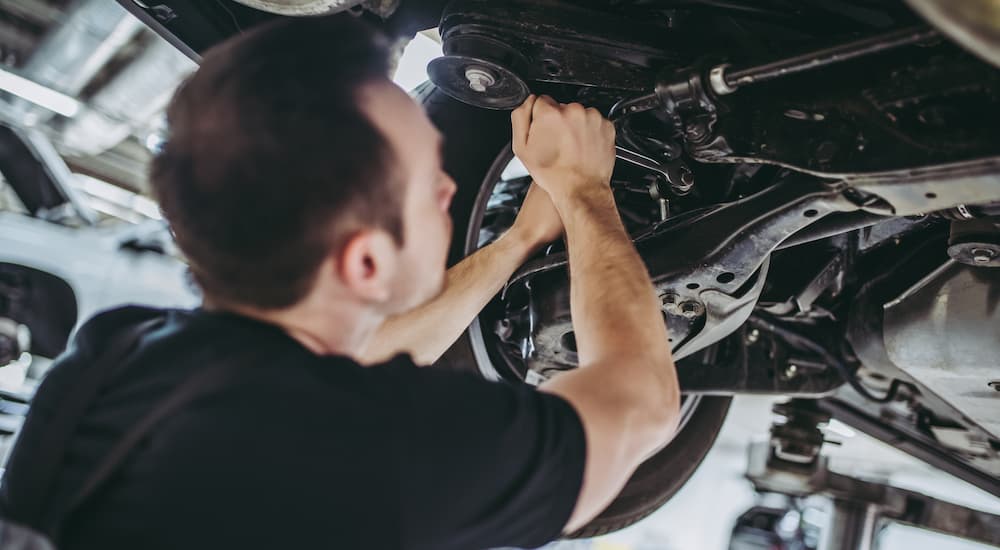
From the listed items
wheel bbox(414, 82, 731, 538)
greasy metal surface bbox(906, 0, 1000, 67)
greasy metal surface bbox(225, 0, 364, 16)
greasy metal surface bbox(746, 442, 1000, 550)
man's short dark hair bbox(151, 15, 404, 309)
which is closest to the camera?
greasy metal surface bbox(906, 0, 1000, 67)

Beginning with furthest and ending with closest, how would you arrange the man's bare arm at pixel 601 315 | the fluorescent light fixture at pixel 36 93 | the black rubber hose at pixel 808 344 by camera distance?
the fluorescent light fixture at pixel 36 93, the black rubber hose at pixel 808 344, the man's bare arm at pixel 601 315

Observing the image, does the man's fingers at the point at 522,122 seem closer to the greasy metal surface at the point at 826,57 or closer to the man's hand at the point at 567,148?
the man's hand at the point at 567,148

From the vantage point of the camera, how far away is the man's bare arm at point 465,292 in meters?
1.37

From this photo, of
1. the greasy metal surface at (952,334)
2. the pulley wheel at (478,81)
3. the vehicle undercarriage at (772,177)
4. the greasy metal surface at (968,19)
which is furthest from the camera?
the greasy metal surface at (952,334)

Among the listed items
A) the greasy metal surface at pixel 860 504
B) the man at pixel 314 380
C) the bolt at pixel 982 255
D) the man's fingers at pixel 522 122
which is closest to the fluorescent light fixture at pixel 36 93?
the man's fingers at pixel 522 122

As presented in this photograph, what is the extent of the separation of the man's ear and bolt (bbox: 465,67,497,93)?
526mm

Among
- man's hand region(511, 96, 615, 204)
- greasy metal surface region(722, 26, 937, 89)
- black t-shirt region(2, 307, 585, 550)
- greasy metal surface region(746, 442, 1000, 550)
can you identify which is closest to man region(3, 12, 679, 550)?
black t-shirt region(2, 307, 585, 550)

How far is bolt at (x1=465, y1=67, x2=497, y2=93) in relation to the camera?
1.30 meters

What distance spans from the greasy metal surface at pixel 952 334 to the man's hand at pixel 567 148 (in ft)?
2.12

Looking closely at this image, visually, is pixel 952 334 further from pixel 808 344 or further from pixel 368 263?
pixel 368 263

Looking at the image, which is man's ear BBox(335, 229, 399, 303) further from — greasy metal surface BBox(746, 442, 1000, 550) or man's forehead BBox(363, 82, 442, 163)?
greasy metal surface BBox(746, 442, 1000, 550)

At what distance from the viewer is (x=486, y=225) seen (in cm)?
185

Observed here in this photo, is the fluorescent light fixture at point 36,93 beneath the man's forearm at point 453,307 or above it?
above

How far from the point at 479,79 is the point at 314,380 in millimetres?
716
